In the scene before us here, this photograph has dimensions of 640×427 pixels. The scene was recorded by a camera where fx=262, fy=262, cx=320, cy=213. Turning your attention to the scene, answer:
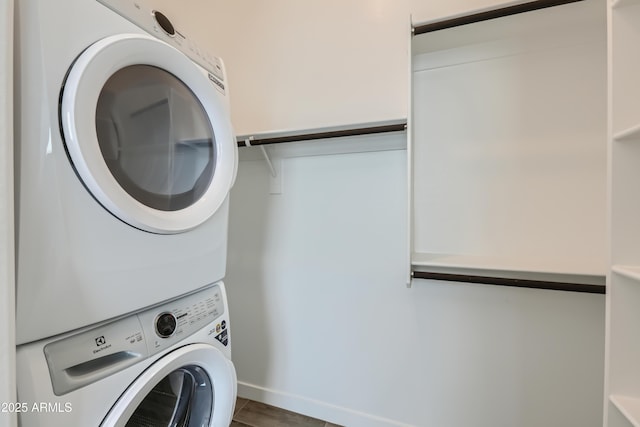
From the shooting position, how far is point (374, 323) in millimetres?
1296

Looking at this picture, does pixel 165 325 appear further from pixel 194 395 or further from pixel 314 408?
pixel 314 408

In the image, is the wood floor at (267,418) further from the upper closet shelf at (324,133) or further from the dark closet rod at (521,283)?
the upper closet shelf at (324,133)

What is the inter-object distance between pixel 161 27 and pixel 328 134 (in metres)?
0.70

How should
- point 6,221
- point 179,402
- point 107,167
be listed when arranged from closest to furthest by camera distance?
1. point 6,221
2. point 107,167
3. point 179,402

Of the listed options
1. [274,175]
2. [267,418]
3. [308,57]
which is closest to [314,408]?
[267,418]

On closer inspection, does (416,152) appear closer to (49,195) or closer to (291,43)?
(291,43)

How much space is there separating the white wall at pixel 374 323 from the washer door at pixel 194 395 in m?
0.62

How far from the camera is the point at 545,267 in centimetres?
93


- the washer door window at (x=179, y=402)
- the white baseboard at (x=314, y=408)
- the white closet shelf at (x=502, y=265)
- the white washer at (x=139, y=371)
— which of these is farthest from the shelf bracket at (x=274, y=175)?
the white baseboard at (x=314, y=408)

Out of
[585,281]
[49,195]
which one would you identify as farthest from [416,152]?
[49,195]

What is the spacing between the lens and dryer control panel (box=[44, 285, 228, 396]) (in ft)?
1.67

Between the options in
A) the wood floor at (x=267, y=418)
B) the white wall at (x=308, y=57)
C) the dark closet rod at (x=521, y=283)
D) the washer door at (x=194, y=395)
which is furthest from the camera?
the wood floor at (x=267, y=418)

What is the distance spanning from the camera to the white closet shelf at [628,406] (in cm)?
62

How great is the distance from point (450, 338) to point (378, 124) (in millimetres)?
1006
